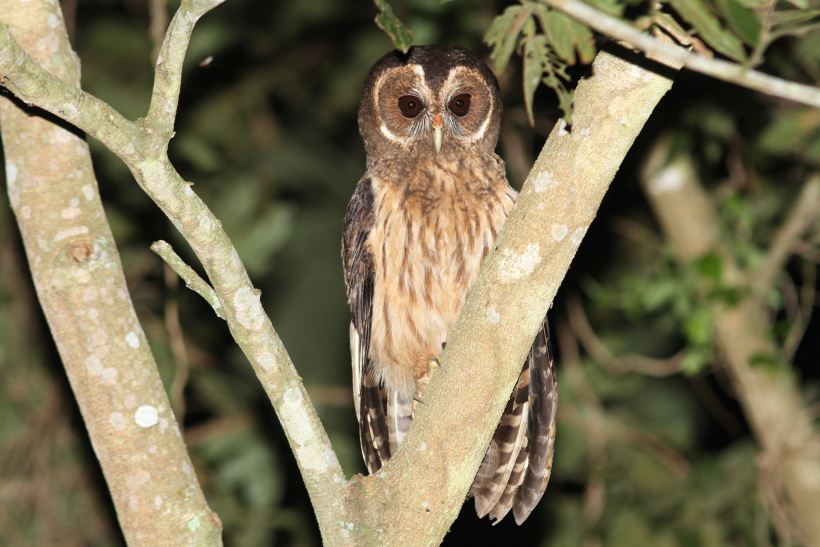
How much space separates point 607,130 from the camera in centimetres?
209

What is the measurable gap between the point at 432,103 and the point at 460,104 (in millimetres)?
151

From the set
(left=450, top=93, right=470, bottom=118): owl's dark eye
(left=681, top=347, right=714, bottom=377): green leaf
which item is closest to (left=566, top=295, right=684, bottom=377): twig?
(left=681, top=347, right=714, bottom=377): green leaf

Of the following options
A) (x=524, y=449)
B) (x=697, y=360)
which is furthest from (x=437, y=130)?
(x=697, y=360)

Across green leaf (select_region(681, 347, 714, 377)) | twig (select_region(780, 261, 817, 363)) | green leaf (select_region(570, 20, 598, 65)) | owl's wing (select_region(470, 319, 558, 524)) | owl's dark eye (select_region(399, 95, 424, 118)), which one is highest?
green leaf (select_region(570, 20, 598, 65))

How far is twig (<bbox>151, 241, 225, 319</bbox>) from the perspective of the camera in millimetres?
2064

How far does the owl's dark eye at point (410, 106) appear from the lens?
347 cm

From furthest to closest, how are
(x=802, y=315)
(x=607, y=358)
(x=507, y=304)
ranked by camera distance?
1. (x=607, y=358)
2. (x=802, y=315)
3. (x=507, y=304)

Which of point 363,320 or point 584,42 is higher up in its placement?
point 584,42

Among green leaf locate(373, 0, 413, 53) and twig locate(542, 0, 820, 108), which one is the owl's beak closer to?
green leaf locate(373, 0, 413, 53)

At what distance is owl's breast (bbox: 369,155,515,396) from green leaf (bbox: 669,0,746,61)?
1.68 m

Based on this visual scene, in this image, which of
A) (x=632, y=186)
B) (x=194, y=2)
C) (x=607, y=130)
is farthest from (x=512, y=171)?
(x=194, y=2)

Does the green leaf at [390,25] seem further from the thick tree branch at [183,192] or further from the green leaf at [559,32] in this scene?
the thick tree branch at [183,192]

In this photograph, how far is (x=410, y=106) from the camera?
3.49 meters

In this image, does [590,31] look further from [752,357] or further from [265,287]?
[265,287]
